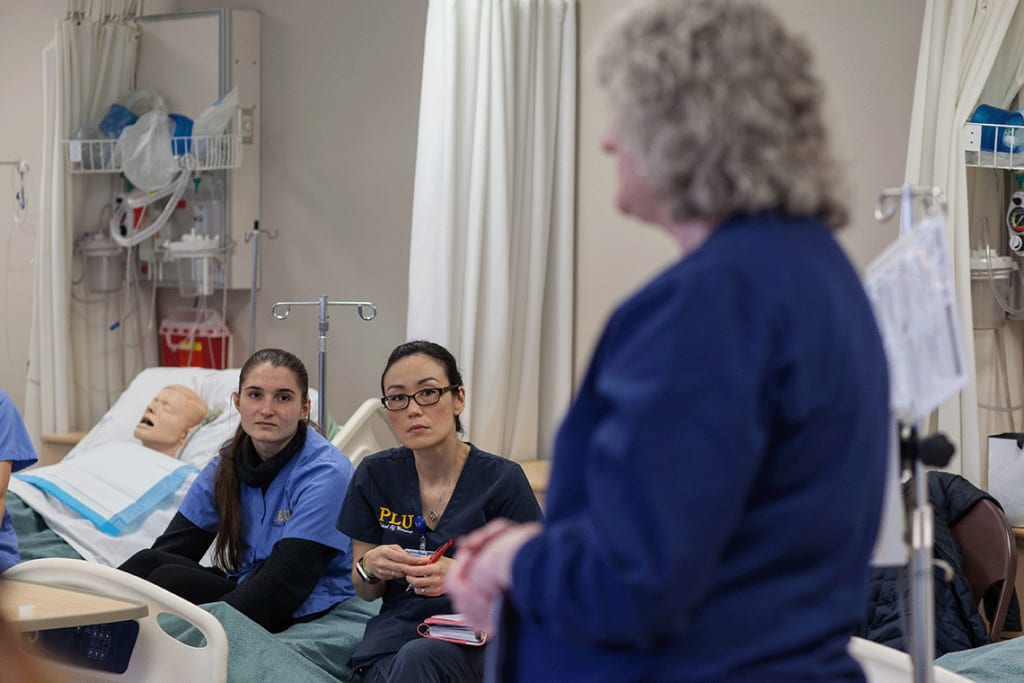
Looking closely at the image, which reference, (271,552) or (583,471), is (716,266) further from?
(271,552)

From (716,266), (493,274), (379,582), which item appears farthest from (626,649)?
(493,274)

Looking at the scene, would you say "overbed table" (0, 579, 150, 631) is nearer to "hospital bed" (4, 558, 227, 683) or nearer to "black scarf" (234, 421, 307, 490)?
"hospital bed" (4, 558, 227, 683)

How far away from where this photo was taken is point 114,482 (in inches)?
150

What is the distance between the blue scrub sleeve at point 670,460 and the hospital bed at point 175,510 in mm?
1711

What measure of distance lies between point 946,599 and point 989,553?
0.16 meters

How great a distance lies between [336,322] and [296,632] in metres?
2.09

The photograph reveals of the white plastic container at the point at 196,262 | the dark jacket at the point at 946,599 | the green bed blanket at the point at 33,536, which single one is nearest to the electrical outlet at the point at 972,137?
the dark jacket at the point at 946,599

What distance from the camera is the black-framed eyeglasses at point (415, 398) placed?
8.60 feet

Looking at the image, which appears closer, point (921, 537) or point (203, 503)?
point (921, 537)

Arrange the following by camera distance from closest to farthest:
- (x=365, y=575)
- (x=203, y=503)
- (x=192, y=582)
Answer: (x=365, y=575) < (x=192, y=582) < (x=203, y=503)

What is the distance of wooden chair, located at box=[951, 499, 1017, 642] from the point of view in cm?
295

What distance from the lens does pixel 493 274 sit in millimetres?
3932

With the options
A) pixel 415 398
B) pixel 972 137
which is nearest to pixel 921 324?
pixel 415 398

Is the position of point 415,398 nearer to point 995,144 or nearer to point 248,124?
point 995,144
